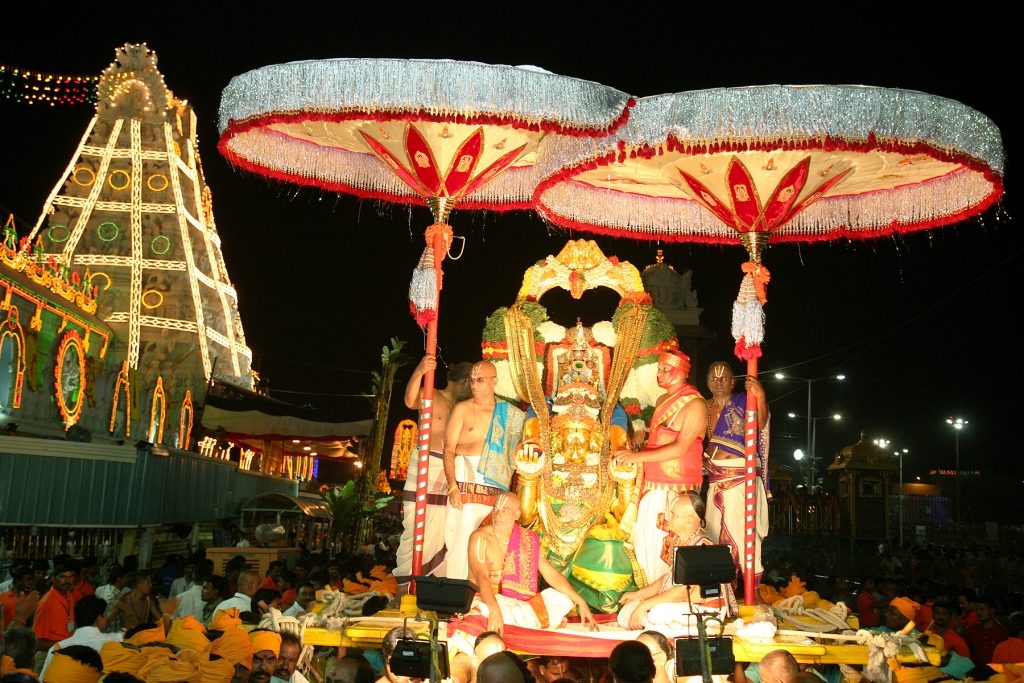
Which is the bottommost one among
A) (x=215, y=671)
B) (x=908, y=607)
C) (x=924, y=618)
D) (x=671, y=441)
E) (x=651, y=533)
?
(x=215, y=671)

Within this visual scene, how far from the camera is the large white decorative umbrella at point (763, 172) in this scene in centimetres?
786

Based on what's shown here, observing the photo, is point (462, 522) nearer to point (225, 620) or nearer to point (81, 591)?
point (225, 620)

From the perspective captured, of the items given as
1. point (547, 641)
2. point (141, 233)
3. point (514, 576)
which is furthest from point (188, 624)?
point (141, 233)

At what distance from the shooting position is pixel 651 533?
958 cm

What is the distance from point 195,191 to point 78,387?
15.3 m

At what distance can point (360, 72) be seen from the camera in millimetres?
7945

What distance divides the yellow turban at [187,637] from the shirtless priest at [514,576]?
1.98 meters

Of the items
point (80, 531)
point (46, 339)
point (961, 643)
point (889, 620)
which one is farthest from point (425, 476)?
point (46, 339)

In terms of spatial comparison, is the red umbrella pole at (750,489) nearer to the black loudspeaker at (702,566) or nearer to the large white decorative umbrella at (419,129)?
the black loudspeaker at (702,566)

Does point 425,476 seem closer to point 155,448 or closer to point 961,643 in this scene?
point 961,643

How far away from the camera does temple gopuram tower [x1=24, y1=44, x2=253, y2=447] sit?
33.2 meters

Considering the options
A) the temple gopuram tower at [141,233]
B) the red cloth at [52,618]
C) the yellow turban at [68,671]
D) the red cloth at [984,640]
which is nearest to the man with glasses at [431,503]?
the red cloth at [52,618]

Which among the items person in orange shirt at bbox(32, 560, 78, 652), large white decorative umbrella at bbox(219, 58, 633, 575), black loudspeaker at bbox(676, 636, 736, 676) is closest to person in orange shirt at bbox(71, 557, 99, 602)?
person in orange shirt at bbox(32, 560, 78, 652)

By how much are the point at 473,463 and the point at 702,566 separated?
326 centimetres
